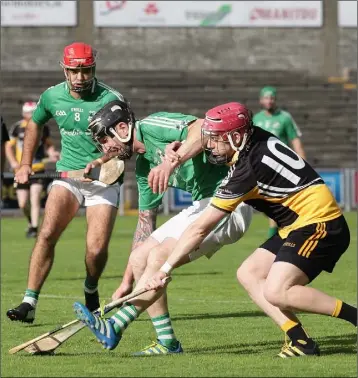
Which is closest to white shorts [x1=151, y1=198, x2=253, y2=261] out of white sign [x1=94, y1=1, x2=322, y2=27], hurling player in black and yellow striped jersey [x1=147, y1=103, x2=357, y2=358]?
hurling player in black and yellow striped jersey [x1=147, y1=103, x2=357, y2=358]

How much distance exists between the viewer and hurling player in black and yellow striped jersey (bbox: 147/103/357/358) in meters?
7.87

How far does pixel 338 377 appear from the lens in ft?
23.8

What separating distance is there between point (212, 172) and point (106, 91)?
2.04 metres

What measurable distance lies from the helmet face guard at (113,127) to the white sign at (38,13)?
91.0ft

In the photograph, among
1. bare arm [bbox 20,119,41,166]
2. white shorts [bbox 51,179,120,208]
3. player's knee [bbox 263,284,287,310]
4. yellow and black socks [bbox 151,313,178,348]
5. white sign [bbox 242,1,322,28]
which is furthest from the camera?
white sign [bbox 242,1,322,28]

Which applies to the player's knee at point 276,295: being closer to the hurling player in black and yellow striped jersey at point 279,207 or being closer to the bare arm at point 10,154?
the hurling player in black and yellow striped jersey at point 279,207

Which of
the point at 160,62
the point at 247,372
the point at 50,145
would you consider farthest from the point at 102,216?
the point at 160,62

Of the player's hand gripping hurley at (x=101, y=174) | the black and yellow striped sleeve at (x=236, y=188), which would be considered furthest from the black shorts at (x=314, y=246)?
the player's hand gripping hurley at (x=101, y=174)

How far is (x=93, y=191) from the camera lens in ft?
35.3

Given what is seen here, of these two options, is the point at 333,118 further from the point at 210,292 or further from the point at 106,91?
the point at 106,91

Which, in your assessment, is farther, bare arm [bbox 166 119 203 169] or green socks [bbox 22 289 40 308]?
green socks [bbox 22 289 40 308]

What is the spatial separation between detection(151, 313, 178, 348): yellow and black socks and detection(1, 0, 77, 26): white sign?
28.2 metres

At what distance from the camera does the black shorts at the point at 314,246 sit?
7.98 metres

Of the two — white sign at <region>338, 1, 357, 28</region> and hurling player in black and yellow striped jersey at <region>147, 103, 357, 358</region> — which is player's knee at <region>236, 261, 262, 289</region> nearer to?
hurling player in black and yellow striped jersey at <region>147, 103, 357, 358</region>
